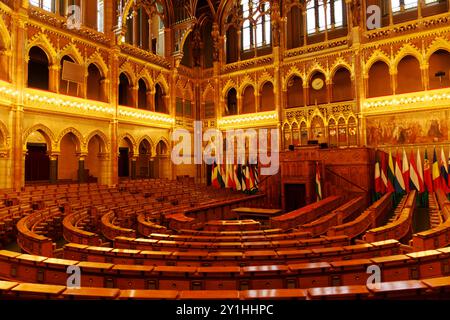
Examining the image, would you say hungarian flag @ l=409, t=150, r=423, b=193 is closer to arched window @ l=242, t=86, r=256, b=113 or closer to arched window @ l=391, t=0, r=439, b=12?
arched window @ l=391, t=0, r=439, b=12

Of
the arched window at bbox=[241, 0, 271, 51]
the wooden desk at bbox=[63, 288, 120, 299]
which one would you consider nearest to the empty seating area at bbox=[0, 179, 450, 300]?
the wooden desk at bbox=[63, 288, 120, 299]

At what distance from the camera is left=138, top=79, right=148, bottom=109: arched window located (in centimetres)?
2192

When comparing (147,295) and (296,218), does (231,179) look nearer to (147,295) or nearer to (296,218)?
(296,218)

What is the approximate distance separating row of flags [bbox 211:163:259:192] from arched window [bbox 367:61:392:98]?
8035 mm

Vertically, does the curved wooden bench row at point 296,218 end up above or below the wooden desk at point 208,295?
below

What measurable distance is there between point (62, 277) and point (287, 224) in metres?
5.53

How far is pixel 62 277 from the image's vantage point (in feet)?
11.7

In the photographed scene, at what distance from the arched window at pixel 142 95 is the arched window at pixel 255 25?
24.9 feet

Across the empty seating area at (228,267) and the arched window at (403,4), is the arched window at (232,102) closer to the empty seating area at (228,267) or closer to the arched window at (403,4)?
the arched window at (403,4)

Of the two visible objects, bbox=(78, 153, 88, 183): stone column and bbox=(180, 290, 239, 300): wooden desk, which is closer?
bbox=(180, 290, 239, 300): wooden desk

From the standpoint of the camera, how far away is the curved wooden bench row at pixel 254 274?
130 inches

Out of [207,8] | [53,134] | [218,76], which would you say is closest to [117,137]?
[53,134]

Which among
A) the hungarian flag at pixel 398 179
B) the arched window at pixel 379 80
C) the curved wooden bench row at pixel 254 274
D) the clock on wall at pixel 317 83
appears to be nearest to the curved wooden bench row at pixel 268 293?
the curved wooden bench row at pixel 254 274
